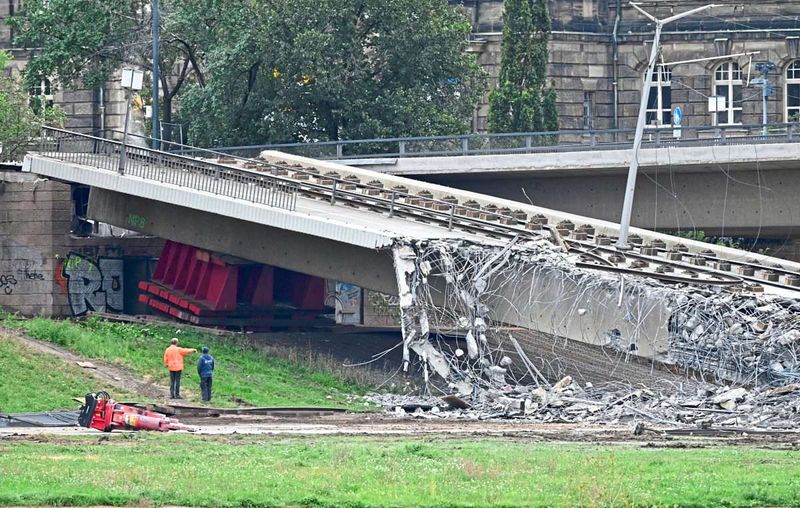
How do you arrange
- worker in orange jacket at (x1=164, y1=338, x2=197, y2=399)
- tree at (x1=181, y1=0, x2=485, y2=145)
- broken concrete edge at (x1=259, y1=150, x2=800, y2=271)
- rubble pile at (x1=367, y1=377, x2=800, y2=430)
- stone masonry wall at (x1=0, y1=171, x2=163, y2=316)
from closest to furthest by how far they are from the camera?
rubble pile at (x1=367, y1=377, x2=800, y2=430), worker in orange jacket at (x1=164, y1=338, x2=197, y2=399), broken concrete edge at (x1=259, y1=150, x2=800, y2=271), stone masonry wall at (x1=0, y1=171, x2=163, y2=316), tree at (x1=181, y1=0, x2=485, y2=145)

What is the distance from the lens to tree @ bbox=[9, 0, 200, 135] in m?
61.8

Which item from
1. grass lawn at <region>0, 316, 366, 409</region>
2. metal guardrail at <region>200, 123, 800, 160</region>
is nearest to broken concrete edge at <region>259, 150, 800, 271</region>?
metal guardrail at <region>200, 123, 800, 160</region>

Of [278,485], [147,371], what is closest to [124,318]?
[147,371]

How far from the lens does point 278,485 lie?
863 inches

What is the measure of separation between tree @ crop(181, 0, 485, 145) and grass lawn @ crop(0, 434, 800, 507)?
31.7 m

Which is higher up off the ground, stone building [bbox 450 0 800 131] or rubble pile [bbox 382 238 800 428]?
stone building [bbox 450 0 800 131]

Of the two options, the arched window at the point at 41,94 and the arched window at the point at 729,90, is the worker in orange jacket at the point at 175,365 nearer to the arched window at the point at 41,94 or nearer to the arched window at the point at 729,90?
the arched window at the point at 41,94

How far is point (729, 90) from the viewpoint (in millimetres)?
69688

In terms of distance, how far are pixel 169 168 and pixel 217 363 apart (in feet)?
21.9

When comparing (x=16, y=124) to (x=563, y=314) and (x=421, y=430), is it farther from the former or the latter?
(x=421, y=430)

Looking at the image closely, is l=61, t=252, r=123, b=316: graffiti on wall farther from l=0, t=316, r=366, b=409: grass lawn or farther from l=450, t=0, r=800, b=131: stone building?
l=450, t=0, r=800, b=131: stone building

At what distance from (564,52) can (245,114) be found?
1540 cm

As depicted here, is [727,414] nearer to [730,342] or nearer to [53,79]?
Answer: [730,342]

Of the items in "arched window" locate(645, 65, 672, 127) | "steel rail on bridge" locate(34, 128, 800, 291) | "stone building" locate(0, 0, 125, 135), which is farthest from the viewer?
"stone building" locate(0, 0, 125, 135)
